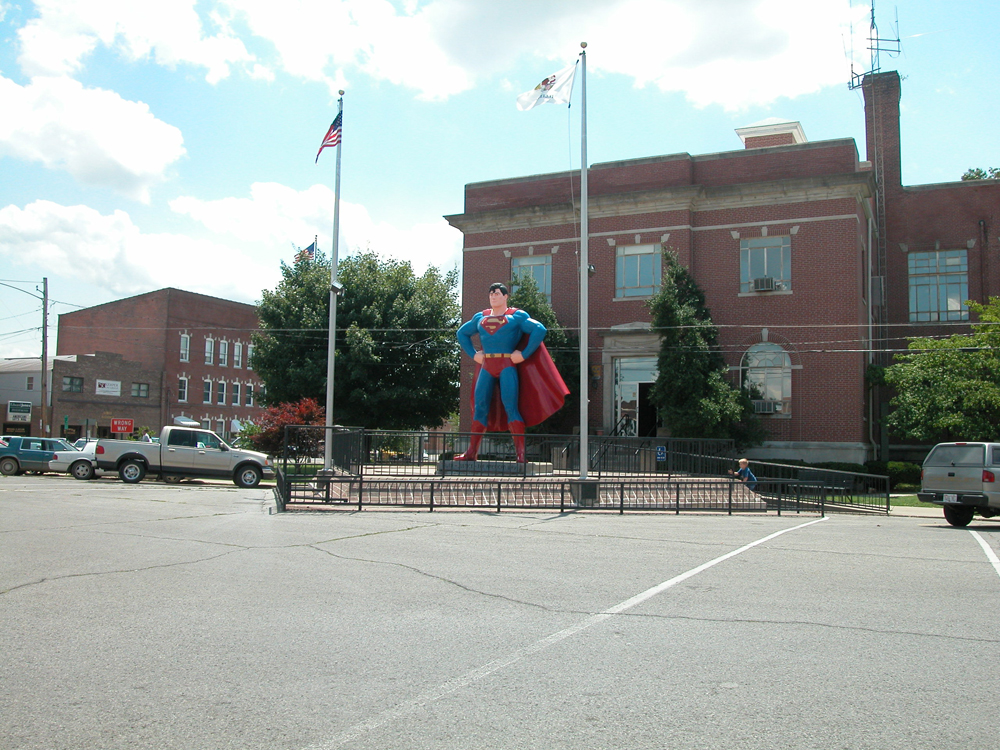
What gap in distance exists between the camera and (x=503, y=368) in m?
21.7

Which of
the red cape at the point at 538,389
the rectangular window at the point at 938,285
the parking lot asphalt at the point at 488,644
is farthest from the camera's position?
the rectangular window at the point at 938,285

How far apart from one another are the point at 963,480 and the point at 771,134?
26164mm

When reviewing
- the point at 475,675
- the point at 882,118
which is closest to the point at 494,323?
the point at 475,675

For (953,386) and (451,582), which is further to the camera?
(953,386)

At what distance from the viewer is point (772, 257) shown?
32812 mm

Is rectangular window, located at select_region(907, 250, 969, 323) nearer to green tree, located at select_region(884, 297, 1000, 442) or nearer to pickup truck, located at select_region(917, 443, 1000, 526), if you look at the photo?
green tree, located at select_region(884, 297, 1000, 442)

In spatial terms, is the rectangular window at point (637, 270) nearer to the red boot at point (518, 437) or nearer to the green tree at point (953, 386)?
the green tree at point (953, 386)

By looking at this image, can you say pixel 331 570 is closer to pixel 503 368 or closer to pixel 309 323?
pixel 503 368

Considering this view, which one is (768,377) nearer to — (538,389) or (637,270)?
(637,270)

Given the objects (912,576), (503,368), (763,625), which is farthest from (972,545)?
(503,368)

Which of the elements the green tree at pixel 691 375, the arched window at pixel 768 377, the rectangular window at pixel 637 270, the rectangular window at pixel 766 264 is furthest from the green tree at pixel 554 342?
the rectangular window at pixel 766 264

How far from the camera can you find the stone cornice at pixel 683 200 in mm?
31453

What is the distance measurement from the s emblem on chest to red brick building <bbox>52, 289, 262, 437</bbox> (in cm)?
3814

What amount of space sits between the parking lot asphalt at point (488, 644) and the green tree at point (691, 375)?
1741cm
